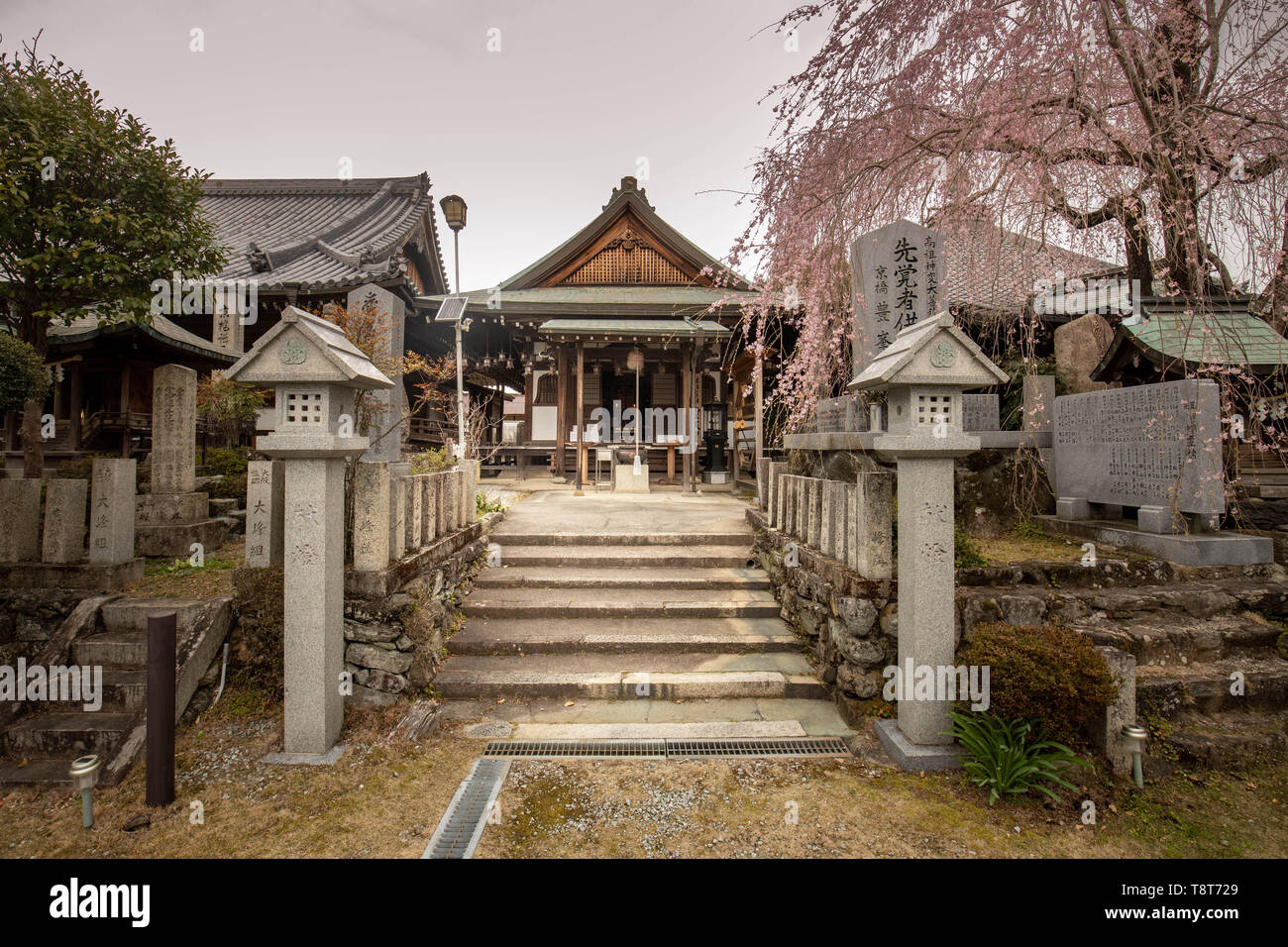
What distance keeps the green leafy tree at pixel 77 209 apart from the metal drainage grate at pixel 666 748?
20.3ft

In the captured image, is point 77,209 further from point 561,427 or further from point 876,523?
point 561,427

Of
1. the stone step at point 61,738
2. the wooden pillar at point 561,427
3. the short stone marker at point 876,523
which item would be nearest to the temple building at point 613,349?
the wooden pillar at point 561,427

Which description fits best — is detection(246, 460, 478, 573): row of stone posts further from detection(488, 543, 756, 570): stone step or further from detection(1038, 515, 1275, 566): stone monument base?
detection(1038, 515, 1275, 566): stone monument base

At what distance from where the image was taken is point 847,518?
4.83 meters

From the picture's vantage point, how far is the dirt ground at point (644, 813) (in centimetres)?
313

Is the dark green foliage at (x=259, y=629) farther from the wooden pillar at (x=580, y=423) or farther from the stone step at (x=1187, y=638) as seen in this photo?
the wooden pillar at (x=580, y=423)

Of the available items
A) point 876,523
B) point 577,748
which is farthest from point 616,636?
point 876,523

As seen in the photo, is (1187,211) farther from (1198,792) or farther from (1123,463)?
(1198,792)

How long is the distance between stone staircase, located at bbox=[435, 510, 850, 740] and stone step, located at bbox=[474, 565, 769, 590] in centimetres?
1

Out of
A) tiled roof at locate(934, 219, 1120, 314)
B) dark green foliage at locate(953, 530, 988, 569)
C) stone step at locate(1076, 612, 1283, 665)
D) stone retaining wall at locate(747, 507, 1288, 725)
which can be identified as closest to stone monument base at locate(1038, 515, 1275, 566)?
stone retaining wall at locate(747, 507, 1288, 725)

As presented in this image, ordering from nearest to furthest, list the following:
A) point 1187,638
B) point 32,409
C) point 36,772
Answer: point 36,772, point 1187,638, point 32,409

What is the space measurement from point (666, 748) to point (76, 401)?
14.1m

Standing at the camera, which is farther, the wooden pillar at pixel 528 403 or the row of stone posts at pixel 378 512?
the wooden pillar at pixel 528 403

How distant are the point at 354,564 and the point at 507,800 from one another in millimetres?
2241
